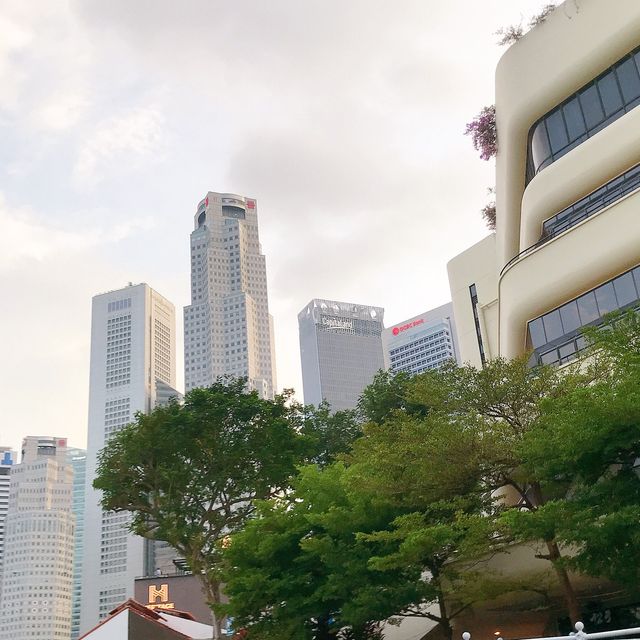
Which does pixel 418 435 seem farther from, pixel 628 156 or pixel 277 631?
pixel 628 156

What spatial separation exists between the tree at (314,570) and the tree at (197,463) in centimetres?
957

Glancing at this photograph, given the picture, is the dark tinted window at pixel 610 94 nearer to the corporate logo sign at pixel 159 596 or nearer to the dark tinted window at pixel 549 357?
the dark tinted window at pixel 549 357

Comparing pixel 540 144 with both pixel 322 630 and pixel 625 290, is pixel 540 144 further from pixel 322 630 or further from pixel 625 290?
pixel 322 630

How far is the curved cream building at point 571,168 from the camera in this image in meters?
24.6

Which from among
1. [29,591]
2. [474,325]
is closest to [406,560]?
[474,325]

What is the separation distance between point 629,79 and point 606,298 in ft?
23.9

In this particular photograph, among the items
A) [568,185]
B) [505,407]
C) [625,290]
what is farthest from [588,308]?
[505,407]

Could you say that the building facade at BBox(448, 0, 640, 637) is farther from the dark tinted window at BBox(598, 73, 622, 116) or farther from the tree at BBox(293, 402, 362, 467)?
the tree at BBox(293, 402, 362, 467)

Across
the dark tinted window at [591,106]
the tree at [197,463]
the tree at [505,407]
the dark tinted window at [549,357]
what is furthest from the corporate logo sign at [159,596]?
the dark tinted window at [591,106]

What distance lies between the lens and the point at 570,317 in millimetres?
26094

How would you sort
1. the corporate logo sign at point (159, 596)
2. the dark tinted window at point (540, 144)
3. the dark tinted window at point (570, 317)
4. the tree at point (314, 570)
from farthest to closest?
the corporate logo sign at point (159, 596) < the dark tinted window at point (540, 144) < the dark tinted window at point (570, 317) < the tree at point (314, 570)

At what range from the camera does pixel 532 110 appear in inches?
1133

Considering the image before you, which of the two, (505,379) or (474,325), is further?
(474,325)

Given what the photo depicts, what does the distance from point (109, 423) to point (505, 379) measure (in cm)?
18344
